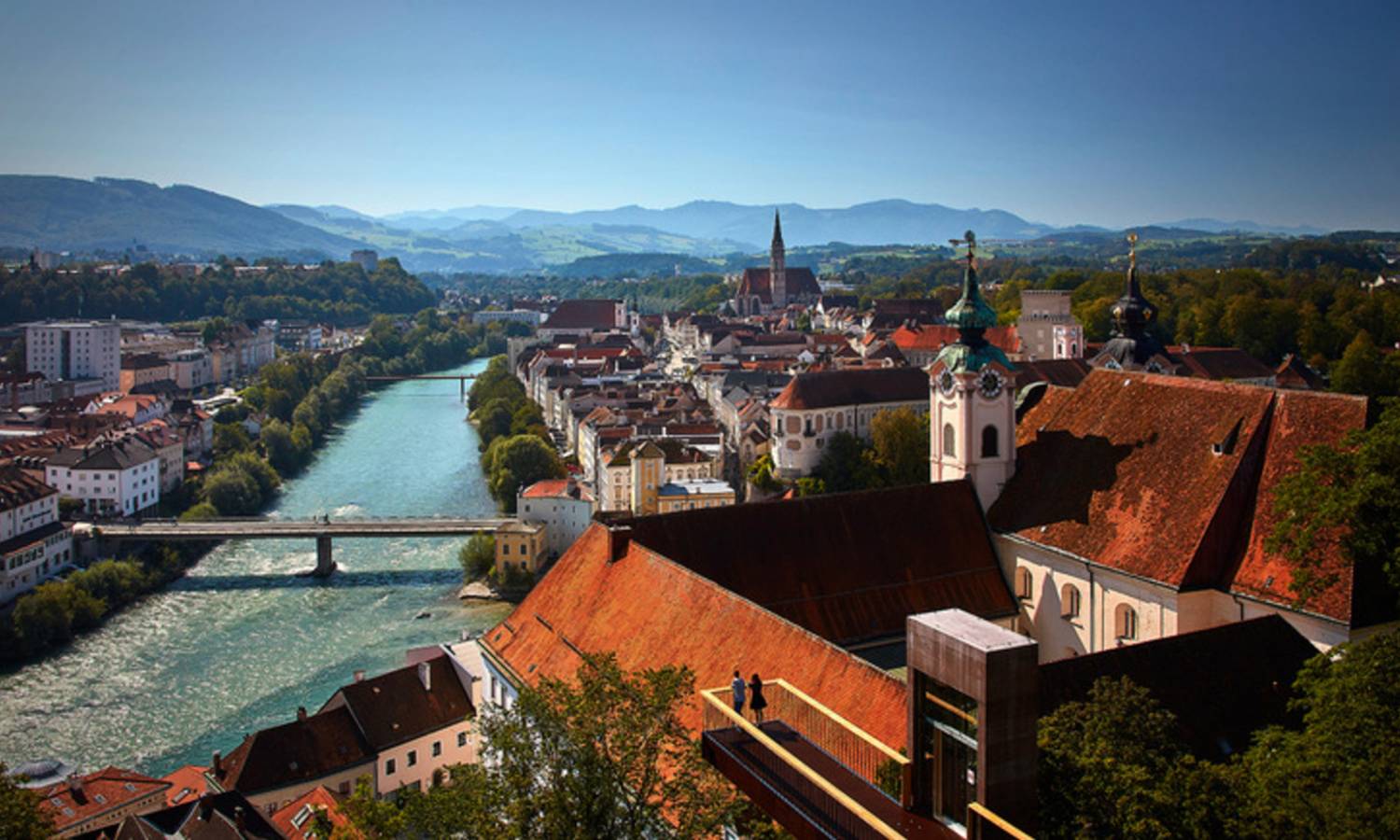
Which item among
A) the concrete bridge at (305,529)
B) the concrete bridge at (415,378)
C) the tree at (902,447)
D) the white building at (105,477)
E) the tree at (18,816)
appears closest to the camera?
the tree at (18,816)

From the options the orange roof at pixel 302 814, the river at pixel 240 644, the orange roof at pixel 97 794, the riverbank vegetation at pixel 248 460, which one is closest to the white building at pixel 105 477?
the riverbank vegetation at pixel 248 460

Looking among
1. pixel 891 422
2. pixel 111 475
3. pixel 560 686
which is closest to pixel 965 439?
pixel 560 686

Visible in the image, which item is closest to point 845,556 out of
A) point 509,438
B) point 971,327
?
point 971,327

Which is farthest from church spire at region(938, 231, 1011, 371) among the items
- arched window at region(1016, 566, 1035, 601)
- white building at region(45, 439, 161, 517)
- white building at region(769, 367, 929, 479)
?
white building at region(45, 439, 161, 517)

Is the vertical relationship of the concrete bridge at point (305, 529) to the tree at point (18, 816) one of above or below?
below

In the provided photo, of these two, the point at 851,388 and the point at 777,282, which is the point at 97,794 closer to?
the point at 851,388

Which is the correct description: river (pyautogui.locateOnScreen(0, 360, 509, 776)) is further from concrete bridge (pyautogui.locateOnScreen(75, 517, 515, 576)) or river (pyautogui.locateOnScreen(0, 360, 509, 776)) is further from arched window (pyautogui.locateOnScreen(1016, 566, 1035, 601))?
arched window (pyautogui.locateOnScreen(1016, 566, 1035, 601))

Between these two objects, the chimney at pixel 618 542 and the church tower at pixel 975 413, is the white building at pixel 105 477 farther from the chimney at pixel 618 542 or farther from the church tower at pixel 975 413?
the church tower at pixel 975 413
